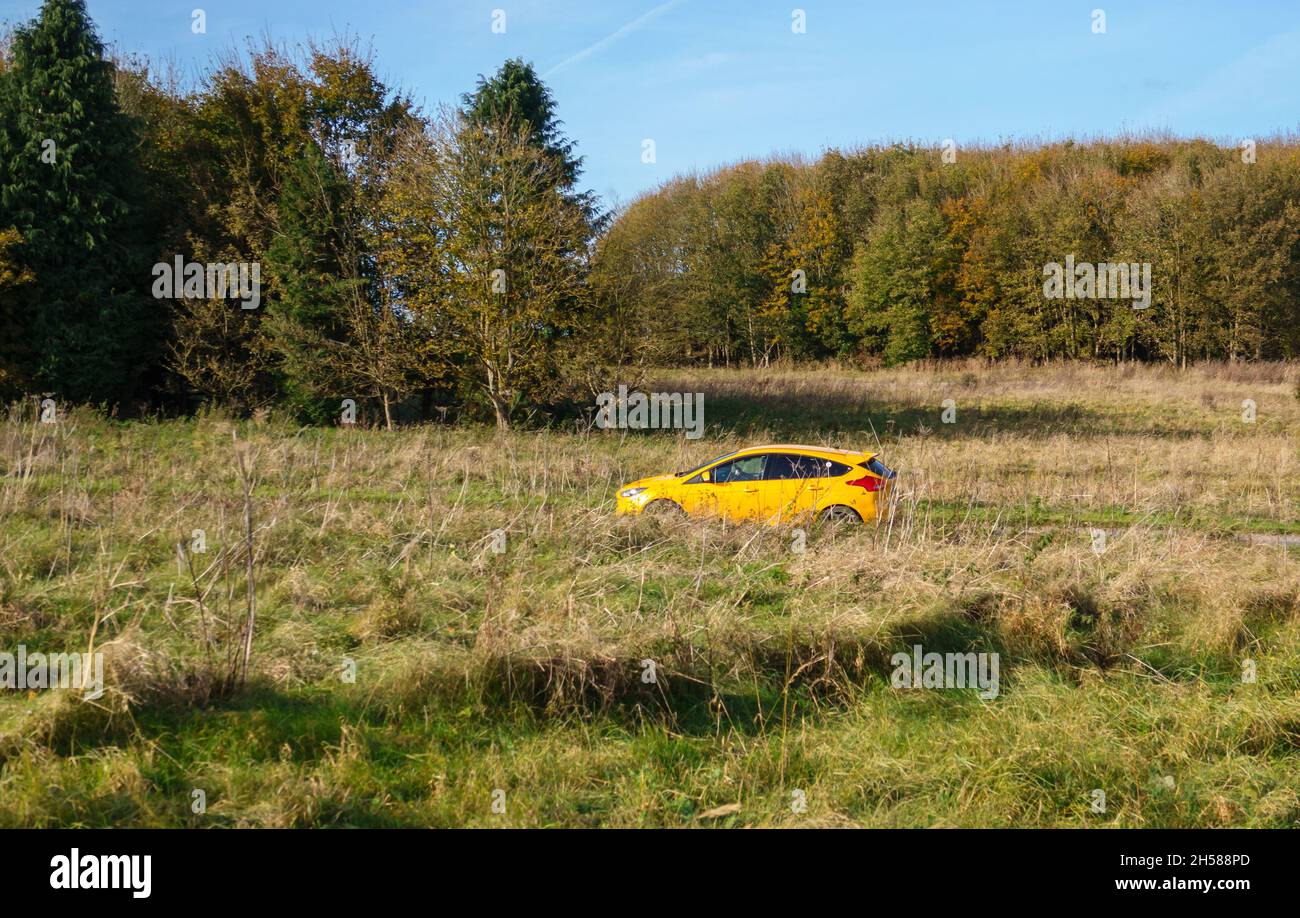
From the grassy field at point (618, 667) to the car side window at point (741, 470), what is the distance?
8.76ft

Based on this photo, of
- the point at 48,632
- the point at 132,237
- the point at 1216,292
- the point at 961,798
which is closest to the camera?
the point at 961,798

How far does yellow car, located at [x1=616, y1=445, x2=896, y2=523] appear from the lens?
13336mm

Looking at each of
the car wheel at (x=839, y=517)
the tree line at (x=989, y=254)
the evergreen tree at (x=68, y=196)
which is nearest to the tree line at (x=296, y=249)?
the evergreen tree at (x=68, y=196)

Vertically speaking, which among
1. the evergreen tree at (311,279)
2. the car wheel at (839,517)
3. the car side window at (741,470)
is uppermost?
the evergreen tree at (311,279)

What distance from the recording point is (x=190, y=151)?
3062 cm

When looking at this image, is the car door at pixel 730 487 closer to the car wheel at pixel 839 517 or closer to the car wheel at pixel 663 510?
the car wheel at pixel 663 510

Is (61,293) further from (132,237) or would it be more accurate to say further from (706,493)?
(706,493)

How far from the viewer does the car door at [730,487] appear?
1382cm

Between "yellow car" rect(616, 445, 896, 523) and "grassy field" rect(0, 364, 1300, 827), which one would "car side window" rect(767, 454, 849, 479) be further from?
"grassy field" rect(0, 364, 1300, 827)

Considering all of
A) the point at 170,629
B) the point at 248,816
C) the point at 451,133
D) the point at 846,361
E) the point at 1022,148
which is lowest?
the point at 248,816

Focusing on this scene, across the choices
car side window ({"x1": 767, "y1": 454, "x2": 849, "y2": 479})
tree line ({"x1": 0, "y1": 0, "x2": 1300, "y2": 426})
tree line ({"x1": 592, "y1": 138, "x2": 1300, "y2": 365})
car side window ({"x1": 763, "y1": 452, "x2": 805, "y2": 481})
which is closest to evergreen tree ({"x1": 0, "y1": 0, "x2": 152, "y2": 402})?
tree line ({"x1": 0, "y1": 0, "x2": 1300, "y2": 426})

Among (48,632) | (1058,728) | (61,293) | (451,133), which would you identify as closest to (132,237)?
(61,293)

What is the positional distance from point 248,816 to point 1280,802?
6242 mm

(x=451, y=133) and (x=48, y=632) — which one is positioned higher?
(x=451, y=133)
